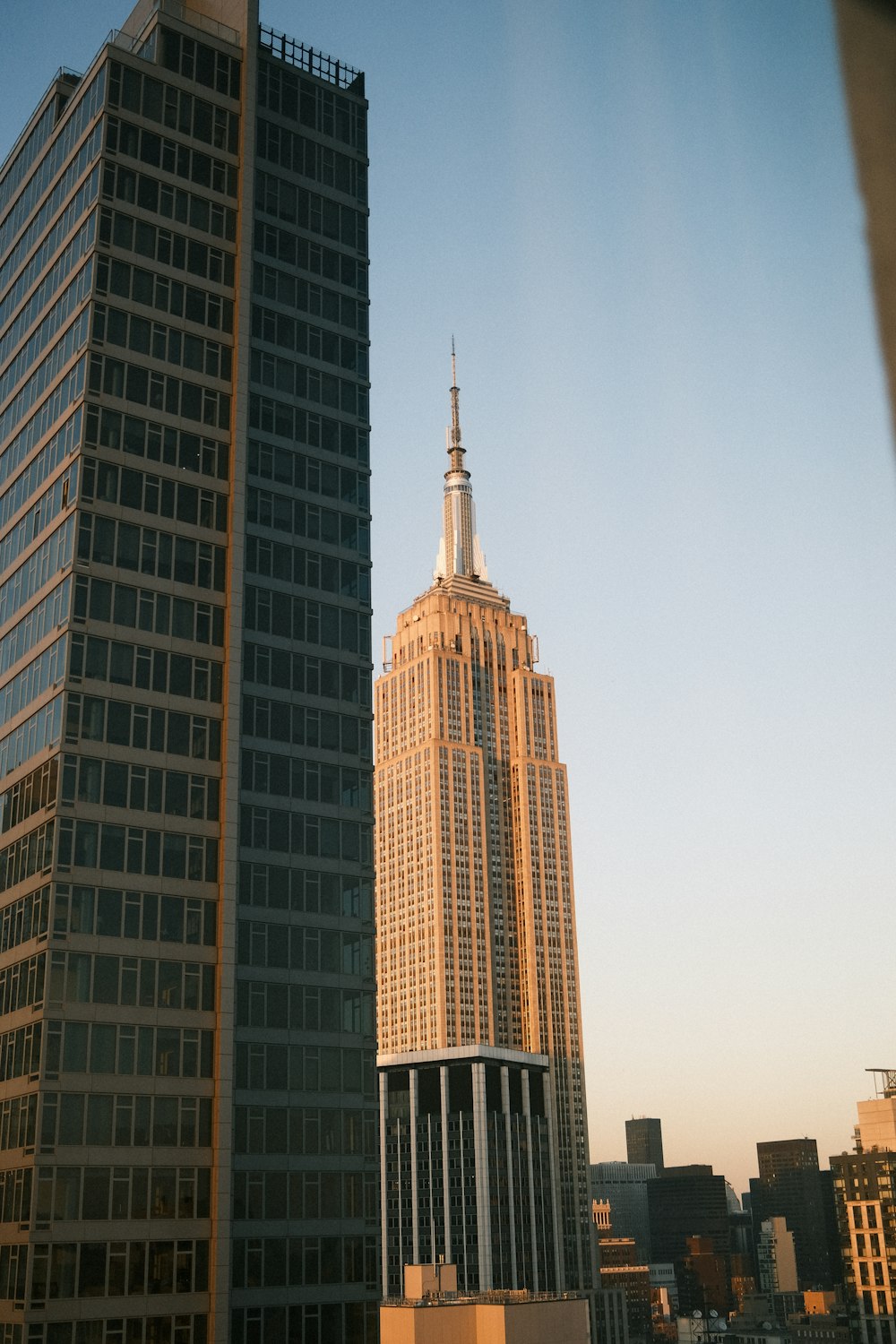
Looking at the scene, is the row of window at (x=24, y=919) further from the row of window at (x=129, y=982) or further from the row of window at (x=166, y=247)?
the row of window at (x=166, y=247)

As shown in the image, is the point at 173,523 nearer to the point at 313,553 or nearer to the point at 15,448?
the point at 313,553

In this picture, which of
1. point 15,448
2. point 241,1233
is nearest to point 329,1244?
point 241,1233

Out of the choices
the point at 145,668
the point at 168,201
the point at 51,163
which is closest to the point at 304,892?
the point at 145,668

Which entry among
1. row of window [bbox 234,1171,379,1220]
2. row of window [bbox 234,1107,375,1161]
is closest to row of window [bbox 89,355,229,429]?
row of window [bbox 234,1107,375,1161]

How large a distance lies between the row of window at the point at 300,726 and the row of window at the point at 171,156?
33.4 metres

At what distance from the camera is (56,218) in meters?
86.8

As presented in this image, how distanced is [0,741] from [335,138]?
46354 millimetres

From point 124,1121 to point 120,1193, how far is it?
339 cm

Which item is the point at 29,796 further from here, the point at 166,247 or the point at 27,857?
the point at 166,247

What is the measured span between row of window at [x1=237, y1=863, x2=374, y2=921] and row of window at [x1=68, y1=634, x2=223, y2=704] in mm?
10179

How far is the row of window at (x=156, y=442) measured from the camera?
7725cm

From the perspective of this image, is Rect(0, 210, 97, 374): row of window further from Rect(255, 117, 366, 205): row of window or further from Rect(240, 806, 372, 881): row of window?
Rect(240, 806, 372, 881): row of window

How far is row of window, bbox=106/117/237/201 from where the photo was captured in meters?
82.4

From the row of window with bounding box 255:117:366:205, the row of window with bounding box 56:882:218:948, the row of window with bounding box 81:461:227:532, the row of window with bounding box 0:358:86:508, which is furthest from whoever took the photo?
the row of window with bounding box 255:117:366:205
